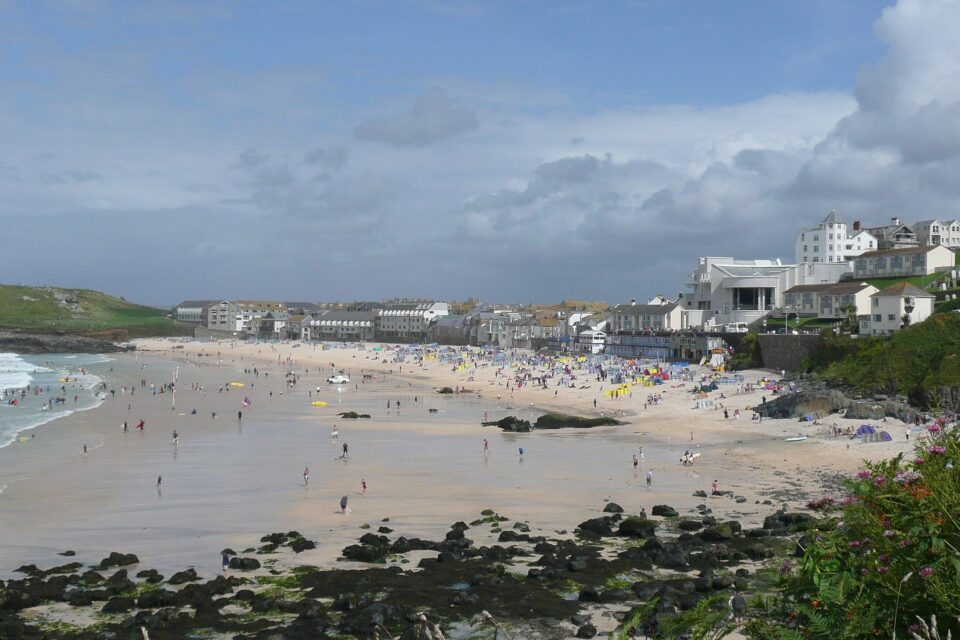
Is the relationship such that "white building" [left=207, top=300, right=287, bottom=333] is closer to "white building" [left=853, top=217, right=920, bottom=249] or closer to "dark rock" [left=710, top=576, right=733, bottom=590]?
"white building" [left=853, top=217, right=920, bottom=249]

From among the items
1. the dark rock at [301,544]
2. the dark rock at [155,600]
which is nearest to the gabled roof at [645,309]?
the dark rock at [301,544]

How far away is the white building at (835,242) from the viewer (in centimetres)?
8938

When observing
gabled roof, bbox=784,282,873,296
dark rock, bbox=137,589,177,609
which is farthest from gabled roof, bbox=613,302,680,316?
dark rock, bbox=137,589,177,609

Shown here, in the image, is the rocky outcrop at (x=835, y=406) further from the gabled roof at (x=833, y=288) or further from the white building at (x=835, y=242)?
the white building at (x=835, y=242)

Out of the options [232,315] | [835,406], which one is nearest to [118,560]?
[835,406]

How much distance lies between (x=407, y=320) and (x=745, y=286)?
248 feet

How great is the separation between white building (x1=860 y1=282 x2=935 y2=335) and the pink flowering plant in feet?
168

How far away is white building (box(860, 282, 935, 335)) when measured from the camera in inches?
2179

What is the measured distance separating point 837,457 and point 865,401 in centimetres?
1006

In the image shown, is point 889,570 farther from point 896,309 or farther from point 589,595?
point 896,309

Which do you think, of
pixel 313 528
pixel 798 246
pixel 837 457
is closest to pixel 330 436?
pixel 313 528

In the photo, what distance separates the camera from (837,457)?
30.6 m

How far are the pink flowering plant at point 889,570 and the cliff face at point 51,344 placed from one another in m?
122

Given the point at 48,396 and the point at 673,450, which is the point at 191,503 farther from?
the point at 48,396
